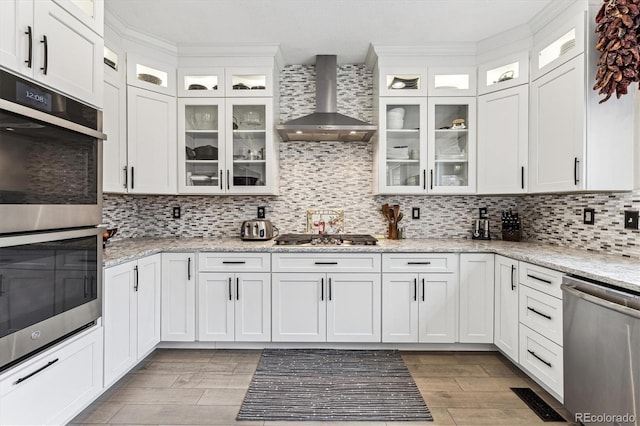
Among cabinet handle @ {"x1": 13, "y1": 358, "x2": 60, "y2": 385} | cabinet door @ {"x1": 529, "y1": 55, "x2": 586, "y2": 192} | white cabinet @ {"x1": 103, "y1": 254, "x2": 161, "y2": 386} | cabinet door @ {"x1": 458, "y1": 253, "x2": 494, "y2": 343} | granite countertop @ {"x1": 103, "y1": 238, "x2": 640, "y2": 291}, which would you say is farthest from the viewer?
cabinet door @ {"x1": 458, "y1": 253, "x2": 494, "y2": 343}

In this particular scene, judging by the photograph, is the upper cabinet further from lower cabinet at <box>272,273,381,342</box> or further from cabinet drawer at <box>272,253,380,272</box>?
lower cabinet at <box>272,273,381,342</box>

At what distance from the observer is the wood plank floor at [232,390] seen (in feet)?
6.71

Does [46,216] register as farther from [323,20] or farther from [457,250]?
[457,250]

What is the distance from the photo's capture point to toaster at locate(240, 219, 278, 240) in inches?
129

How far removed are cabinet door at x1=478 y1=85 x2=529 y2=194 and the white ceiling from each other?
579 millimetres

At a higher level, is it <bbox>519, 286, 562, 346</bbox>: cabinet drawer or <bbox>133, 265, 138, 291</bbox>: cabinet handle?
<bbox>133, 265, 138, 291</bbox>: cabinet handle

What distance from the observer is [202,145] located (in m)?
3.26

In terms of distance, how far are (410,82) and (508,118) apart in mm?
908

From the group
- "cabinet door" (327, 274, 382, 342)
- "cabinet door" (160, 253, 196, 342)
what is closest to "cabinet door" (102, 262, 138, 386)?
"cabinet door" (160, 253, 196, 342)

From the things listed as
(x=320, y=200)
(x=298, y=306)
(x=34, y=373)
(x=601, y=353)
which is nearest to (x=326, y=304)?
(x=298, y=306)

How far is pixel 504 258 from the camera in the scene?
2697 millimetres

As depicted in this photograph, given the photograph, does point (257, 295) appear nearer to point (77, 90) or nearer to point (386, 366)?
point (386, 366)

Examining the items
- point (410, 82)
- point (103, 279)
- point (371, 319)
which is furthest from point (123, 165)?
point (410, 82)

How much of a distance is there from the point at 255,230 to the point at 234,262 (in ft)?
1.50
